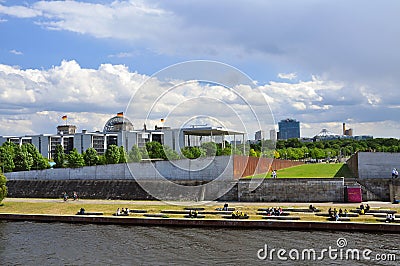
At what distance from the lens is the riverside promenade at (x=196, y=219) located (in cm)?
3109

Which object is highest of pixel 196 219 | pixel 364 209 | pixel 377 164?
pixel 377 164

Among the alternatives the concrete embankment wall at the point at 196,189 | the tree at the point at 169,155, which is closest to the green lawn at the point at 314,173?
the concrete embankment wall at the point at 196,189

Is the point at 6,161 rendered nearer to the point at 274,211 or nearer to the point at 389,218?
the point at 274,211

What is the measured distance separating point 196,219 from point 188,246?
6755 mm

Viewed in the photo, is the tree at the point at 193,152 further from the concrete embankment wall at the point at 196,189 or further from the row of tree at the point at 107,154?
the concrete embankment wall at the point at 196,189

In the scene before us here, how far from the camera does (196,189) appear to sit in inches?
1730

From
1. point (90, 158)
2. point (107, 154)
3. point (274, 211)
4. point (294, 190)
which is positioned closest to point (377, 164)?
point (294, 190)

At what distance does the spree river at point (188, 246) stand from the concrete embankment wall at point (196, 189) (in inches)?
377

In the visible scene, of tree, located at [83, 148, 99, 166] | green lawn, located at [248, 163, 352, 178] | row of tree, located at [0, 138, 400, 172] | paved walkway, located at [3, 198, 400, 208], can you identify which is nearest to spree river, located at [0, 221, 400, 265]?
paved walkway, located at [3, 198, 400, 208]

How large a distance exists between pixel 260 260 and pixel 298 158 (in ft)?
345

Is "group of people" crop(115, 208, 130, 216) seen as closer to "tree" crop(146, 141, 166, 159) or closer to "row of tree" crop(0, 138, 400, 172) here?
"row of tree" crop(0, 138, 400, 172)

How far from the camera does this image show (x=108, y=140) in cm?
13162

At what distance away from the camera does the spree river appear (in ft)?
78.7

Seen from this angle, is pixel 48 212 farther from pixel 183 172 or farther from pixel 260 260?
pixel 260 260
